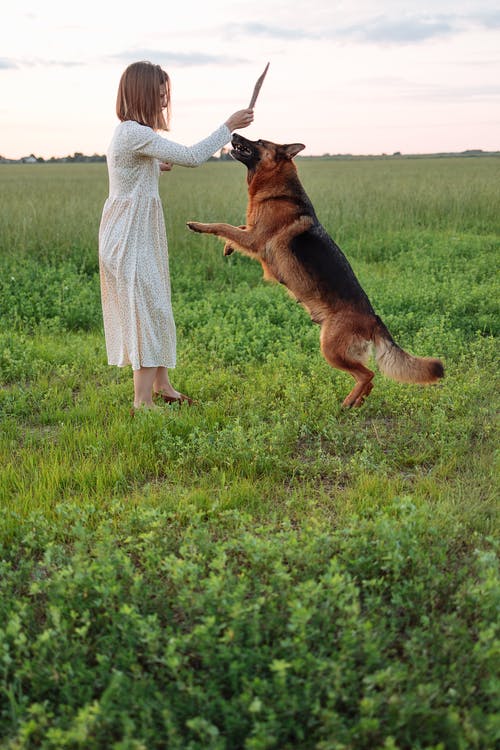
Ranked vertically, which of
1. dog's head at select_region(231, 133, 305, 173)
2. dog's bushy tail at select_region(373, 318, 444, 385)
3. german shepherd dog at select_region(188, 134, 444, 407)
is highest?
dog's head at select_region(231, 133, 305, 173)

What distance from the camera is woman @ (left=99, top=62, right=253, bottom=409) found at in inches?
186

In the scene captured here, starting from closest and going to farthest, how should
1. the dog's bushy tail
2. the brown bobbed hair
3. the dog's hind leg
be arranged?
the brown bobbed hair
the dog's bushy tail
the dog's hind leg

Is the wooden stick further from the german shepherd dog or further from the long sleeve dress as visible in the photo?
the german shepherd dog

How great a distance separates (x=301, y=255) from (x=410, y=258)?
253 inches

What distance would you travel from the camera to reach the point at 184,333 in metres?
7.51

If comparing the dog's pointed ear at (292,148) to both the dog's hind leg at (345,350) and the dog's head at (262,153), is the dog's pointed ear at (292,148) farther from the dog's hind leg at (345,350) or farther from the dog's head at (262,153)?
the dog's hind leg at (345,350)

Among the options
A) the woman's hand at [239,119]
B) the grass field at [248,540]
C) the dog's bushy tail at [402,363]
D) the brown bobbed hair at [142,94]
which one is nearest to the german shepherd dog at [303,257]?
the dog's bushy tail at [402,363]

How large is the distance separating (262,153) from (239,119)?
399 mm

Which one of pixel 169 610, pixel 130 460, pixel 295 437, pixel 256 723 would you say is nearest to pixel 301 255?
pixel 295 437

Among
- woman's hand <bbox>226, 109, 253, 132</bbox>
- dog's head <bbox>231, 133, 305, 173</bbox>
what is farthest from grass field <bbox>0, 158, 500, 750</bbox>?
woman's hand <bbox>226, 109, 253, 132</bbox>

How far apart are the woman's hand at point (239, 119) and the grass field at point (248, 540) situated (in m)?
2.07

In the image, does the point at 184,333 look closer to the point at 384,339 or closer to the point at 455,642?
the point at 384,339

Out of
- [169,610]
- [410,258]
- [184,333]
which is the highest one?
[410,258]

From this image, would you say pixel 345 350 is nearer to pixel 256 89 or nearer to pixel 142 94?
pixel 256 89
